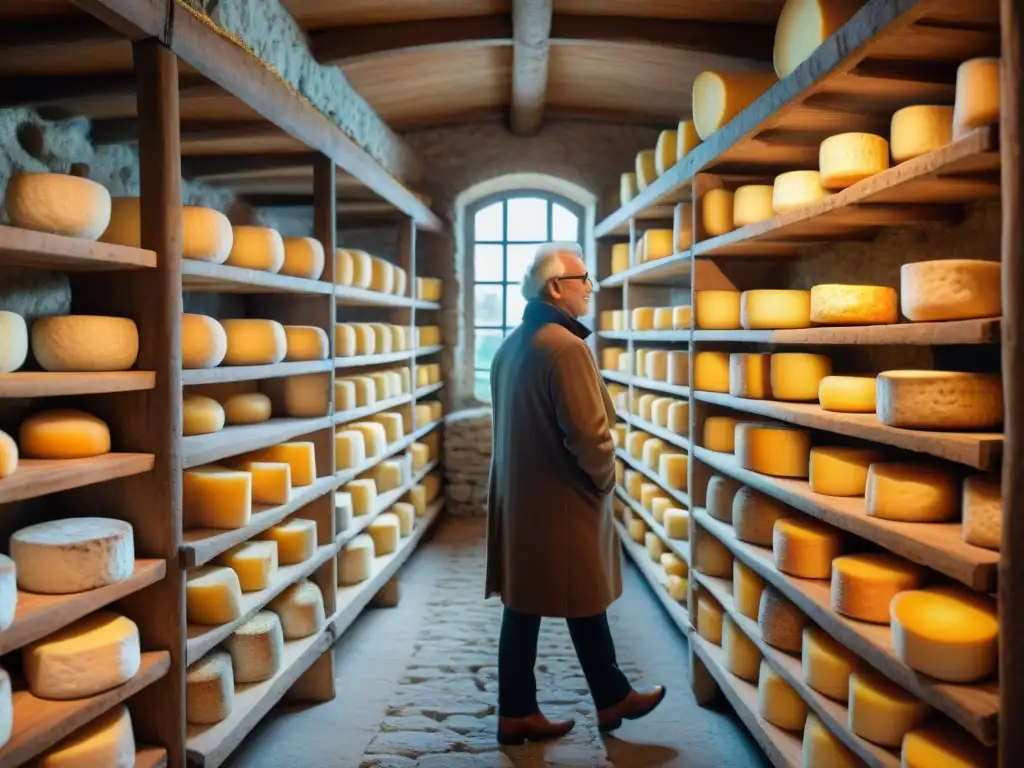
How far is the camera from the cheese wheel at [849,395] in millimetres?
2529

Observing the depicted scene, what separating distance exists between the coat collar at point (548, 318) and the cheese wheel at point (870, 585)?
1.16 metres

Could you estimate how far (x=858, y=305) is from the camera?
2539 mm

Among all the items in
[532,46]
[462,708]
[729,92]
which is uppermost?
[532,46]

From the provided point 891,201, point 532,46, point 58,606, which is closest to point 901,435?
point 891,201

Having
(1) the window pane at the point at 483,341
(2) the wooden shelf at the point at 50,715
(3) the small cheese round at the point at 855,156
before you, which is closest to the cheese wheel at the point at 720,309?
(3) the small cheese round at the point at 855,156

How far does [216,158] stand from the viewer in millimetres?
3619

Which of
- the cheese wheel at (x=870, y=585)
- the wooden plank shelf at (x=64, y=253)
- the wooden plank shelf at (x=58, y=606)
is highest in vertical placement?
the wooden plank shelf at (x=64, y=253)

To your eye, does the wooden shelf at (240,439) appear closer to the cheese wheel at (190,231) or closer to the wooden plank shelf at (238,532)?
the wooden plank shelf at (238,532)

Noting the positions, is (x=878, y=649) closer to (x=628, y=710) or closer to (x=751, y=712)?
(x=751, y=712)

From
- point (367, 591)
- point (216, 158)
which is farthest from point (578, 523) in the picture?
point (216, 158)

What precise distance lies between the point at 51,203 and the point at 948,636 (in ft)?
7.36

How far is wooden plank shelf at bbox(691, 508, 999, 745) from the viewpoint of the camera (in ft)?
5.63

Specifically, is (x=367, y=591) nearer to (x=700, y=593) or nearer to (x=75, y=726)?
(x=700, y=593)

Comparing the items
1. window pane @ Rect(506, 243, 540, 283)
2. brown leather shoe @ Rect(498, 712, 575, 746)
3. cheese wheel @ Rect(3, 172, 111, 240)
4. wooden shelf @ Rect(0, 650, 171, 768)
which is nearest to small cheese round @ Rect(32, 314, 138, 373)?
cheese wheel @ Rect(3, 172, 111, 240)
